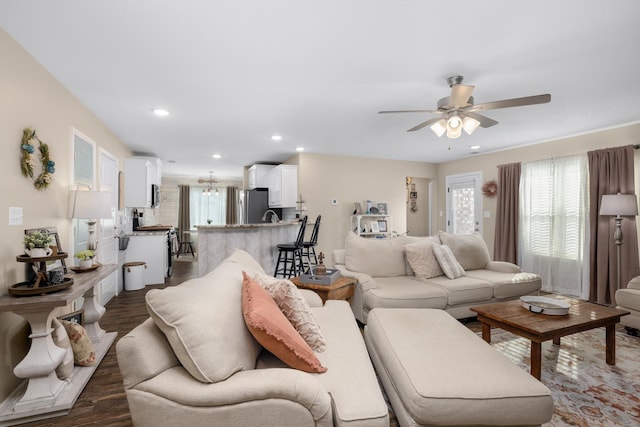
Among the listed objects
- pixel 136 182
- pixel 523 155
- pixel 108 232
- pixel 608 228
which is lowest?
pixel 108 232

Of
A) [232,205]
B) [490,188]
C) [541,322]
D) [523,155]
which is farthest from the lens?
[232,205]

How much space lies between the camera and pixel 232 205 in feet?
32.1

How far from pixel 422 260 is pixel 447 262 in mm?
283

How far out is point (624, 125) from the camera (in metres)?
3.95

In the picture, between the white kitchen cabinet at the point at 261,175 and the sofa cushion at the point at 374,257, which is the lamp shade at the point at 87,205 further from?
the white kitchen cabinet at the point at 261,175

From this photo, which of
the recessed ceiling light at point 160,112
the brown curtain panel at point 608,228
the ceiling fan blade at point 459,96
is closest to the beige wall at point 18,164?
the recessed ceiling light at point 160,112

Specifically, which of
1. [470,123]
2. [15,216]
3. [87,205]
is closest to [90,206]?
[87,205]

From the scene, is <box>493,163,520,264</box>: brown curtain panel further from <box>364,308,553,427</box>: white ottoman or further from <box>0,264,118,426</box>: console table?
<box>0,264,118,426</box>: console table

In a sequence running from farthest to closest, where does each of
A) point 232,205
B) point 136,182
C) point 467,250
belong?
1. point 232,205
2. point 136,182
3. point 467,250

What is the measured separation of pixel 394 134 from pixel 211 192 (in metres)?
6.86

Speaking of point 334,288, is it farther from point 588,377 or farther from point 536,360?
point 588,377

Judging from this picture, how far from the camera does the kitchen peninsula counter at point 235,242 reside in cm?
420

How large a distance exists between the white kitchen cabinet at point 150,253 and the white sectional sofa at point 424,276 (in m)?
3.18

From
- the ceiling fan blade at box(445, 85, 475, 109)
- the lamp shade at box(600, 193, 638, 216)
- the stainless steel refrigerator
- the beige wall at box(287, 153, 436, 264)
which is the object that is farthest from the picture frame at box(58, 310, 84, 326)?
the lamp shade at box(600, 193, 638, 216)
